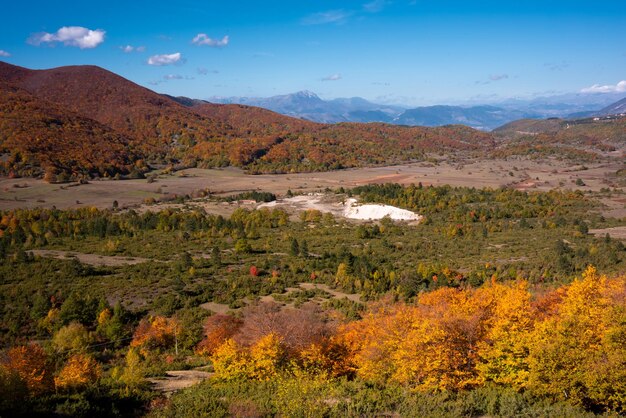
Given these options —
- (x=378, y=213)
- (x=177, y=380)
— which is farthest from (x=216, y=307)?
(x=378, y=213)

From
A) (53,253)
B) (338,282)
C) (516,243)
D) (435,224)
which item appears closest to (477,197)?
(435,224)

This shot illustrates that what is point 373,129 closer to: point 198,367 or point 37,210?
point 37,210

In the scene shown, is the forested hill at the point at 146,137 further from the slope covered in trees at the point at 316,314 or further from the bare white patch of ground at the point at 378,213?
the bare white patch of ground at the point at 378,213

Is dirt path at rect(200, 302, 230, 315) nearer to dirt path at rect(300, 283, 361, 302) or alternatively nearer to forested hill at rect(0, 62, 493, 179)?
dirt path at rect(300, 283, 361, 302)

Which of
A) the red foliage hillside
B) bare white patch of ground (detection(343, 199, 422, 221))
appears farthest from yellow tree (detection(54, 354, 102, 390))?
the red foliage hillside

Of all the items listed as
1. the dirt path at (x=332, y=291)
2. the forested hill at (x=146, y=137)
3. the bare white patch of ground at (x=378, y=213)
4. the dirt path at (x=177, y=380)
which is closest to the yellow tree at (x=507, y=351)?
the dirt path at (x=177, y=380)

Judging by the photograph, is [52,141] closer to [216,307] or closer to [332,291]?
[216,307]
